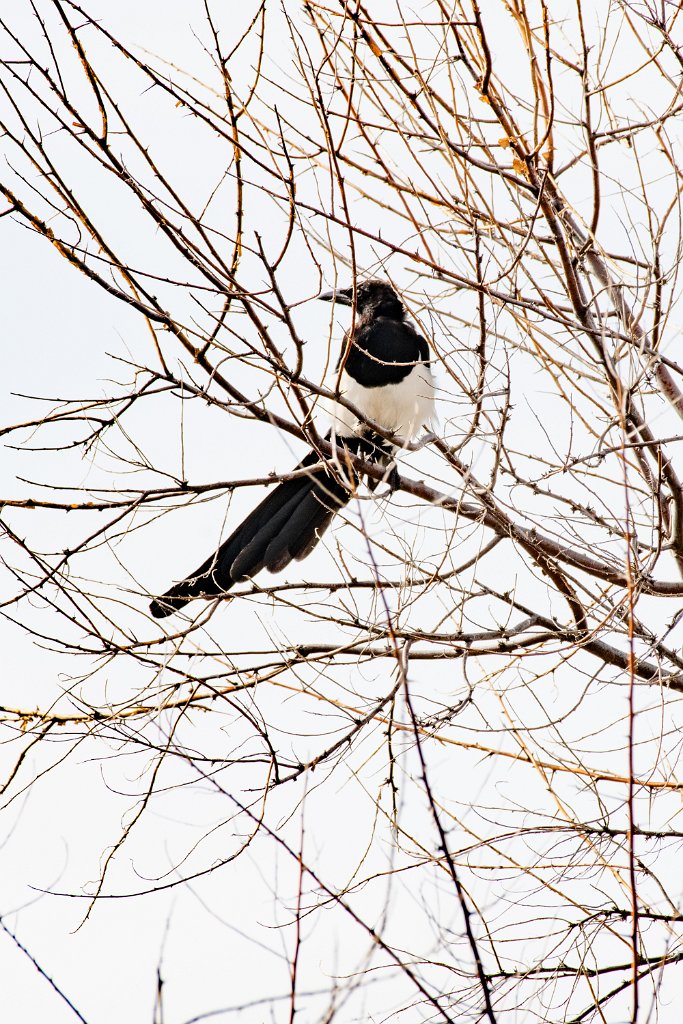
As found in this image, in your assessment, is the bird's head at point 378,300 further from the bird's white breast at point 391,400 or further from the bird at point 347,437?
the bird's white breast at point 391,400

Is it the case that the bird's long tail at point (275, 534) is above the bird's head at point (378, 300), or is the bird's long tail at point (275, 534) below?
below

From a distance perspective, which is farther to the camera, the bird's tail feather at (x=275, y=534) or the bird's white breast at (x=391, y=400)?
the bird's white breast at (x=391, y=400)

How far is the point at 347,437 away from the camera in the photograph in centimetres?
380

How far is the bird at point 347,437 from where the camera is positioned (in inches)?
114

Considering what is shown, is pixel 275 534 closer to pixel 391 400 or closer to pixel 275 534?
pixel 275 534

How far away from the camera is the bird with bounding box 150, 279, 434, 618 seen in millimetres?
2889

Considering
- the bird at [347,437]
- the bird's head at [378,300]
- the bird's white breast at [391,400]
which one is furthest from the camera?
the bird's head at [378,300]

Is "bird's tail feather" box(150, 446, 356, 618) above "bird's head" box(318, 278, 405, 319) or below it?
below

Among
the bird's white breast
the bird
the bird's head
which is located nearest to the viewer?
the bird

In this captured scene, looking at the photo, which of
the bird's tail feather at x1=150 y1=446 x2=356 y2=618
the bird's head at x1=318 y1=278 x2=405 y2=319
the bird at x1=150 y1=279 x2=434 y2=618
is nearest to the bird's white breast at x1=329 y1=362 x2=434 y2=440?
the bird at x1=150 y1=279 x2=434 y2=618

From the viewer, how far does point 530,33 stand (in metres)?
1.94

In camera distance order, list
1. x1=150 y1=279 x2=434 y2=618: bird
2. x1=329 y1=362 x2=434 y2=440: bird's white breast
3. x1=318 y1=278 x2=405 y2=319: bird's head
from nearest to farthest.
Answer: x1=150 y1=279 x2=434 y2=618: bird, x1=329 y1=362 x2=434 y2=440: bird's white breast, x1=318 y1=278 x2=405 y2=319: bird's head

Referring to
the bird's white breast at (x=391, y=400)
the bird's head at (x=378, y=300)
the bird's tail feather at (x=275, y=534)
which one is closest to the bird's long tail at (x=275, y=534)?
the bird's tail feather at (x=275, y=534)

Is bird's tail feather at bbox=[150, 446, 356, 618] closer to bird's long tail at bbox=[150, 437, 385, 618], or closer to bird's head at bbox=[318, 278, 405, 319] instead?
bird's long tail at bbox=[150, 437, 385, 618]
